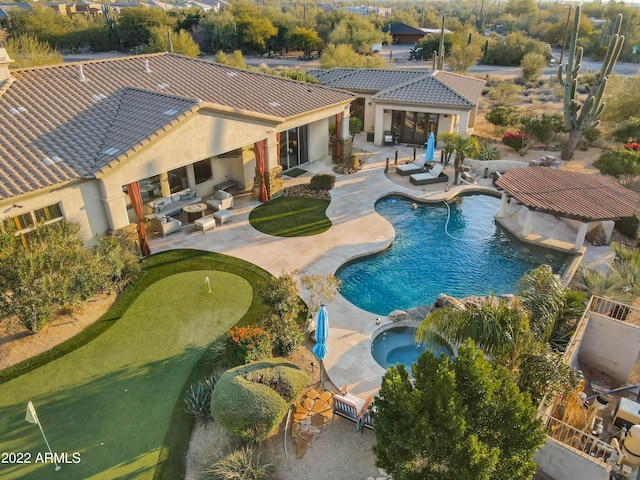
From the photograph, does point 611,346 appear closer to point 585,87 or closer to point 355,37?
point 585,87

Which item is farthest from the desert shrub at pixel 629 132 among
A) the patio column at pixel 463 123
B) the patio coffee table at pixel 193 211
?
the patio coffee table at pixel 193 211

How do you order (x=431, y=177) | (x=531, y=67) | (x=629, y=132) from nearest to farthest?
1. (x=431, y=177)
2. (x=629, y=132)
3. (x=531, y=67)

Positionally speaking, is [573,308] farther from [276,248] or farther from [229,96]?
[229,96]

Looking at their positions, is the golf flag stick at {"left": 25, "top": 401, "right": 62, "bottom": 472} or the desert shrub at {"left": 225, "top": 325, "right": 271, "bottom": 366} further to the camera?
the desert shrub at {"left": 225, "top": 325, "right": 271, "bottom": 366}

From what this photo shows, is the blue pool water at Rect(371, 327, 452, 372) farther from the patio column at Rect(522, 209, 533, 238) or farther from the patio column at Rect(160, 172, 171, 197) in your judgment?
the patio column at Rect(160, 172, 171, 197)

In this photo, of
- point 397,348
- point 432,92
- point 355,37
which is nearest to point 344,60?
point 432,92

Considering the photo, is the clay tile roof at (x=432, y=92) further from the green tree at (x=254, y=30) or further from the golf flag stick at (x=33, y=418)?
the green tree at (x=254, y=30)

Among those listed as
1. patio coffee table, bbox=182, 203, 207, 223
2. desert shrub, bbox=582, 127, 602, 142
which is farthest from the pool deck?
desert shrub, bbox=582, 127, 602, 142

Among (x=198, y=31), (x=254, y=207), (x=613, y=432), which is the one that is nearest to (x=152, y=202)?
(x=254, y=207)
